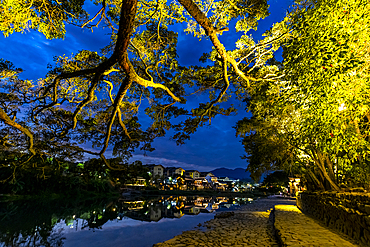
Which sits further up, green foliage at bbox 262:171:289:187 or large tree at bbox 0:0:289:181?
large tree at bbox 0:0:289:181

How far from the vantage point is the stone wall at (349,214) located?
374cm

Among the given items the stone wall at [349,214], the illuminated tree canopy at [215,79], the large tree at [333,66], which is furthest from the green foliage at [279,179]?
the large tree at [333,66]

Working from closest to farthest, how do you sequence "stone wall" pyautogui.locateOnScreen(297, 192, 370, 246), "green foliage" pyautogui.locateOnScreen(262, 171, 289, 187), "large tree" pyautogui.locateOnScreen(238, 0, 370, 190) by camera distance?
"large tree" pyautogui.locateOnScreen(238, 0, 370, 190) → "stone wall" pyautogui.locateOnScreen(297, 192, 370, 246) → "green foliage" pyautogui.locateOnScreen(262, 171, 289, 187)

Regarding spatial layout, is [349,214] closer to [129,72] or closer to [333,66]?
[333,66]

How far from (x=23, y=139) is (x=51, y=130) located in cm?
170

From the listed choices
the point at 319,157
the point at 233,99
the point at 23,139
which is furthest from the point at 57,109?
the point at 319,157

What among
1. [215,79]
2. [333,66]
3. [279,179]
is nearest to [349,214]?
[333,66]

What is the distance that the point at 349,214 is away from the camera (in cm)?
442

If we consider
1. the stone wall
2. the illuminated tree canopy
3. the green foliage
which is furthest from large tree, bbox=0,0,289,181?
the green foliage

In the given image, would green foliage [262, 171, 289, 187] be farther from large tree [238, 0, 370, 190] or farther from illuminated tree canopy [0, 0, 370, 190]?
large tree [238, 0, 370, 190]

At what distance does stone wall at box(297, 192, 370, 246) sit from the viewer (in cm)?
374

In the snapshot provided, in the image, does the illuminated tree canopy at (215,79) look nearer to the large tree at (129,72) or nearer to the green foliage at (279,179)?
the large tree at (129,72)

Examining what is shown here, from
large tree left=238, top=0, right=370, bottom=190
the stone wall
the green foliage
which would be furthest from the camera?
the green foliage

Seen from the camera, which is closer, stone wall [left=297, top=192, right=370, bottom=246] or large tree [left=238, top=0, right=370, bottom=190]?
large tree [left=238, top=0, right=370, bottom=190]
